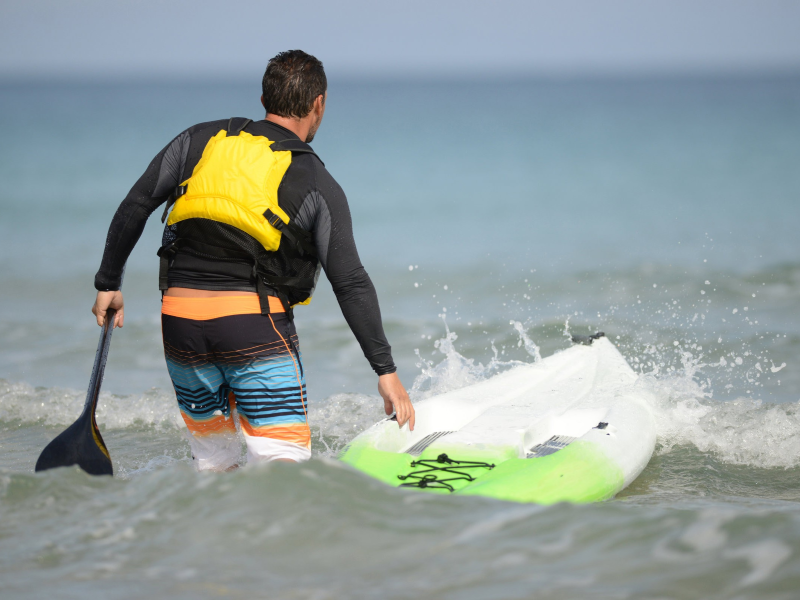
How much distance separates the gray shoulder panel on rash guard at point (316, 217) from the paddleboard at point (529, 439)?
0.98m

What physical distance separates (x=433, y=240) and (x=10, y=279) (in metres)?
6.20

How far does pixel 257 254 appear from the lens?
238 cm

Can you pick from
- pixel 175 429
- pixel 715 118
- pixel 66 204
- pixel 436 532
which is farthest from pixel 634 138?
pixel 436 532

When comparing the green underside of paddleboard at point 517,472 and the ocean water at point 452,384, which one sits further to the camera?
the green underside of paddleboard at point 517,472

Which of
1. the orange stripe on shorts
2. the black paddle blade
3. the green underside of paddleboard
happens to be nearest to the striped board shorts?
the orange stripe on shorts

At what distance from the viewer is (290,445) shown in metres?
2.46

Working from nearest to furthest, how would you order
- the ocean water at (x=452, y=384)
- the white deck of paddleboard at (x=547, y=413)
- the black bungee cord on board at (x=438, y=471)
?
the ocean water at (x=452, y=384) → the black bungee cord on board at (x=438, y=471) → the white deck of paddleboard at (x=547, y=413)

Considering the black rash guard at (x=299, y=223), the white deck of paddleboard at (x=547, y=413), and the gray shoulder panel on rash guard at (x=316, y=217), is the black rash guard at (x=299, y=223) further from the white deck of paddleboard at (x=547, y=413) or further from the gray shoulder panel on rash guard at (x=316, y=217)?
the white deck of paddleboard at (x=547, y=413)

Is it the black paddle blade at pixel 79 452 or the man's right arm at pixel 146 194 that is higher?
the man's right arm at pixel 146 194

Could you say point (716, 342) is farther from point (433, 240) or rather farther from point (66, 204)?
point (66, 204)

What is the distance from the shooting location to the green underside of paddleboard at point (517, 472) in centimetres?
281

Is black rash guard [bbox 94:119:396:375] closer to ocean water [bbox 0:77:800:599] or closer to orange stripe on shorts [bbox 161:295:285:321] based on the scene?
orange stripe on shorts [bbox 161:295:285:321]

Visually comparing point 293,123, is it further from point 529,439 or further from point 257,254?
point 529,439

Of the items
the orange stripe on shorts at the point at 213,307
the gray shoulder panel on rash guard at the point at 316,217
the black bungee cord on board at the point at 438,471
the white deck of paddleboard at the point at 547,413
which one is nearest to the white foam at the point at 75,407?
the white deck of paddleboard at the point at 547,413
